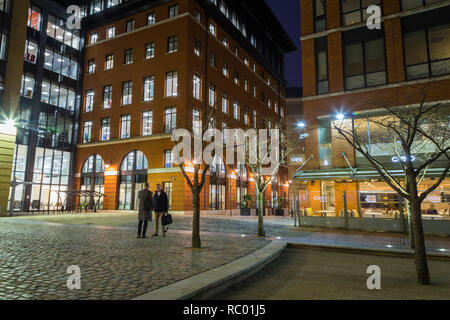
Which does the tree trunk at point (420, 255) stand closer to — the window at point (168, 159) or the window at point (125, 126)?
the window at point (168, 159)

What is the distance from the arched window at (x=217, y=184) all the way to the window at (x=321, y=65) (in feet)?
46.9

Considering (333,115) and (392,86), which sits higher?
(392,86)

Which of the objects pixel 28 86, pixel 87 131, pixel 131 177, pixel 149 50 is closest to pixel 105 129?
pixel 87 131

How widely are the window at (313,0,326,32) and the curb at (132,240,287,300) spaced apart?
18.5m

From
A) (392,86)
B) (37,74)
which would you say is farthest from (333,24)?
(37,74)

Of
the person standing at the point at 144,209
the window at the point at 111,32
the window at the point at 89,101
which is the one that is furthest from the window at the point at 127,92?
the person standing at the point at 144,209

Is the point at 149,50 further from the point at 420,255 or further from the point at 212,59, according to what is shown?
the point at 420,255

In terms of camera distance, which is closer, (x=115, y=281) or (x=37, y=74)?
(x=115, y=281)

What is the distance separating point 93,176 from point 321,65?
26292 mm

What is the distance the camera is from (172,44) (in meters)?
29.9
